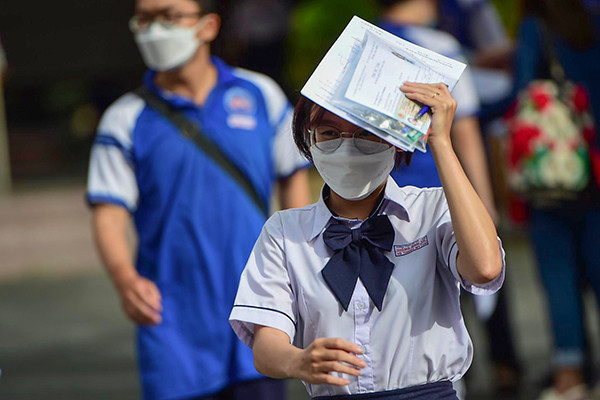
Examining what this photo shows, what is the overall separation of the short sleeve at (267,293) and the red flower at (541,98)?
2788mm

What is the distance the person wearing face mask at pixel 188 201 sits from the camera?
3.67 m

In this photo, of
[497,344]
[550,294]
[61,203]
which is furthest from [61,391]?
[61,203]

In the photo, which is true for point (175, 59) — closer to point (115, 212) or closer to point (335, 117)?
point (115, 212)

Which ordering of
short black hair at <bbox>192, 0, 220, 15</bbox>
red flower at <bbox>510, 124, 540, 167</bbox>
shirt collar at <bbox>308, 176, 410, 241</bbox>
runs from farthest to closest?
red flower at <bbox>510, 124, 540, 167</bbox>, short black hair at <bbox>192, 0, 220, 15</bbox>, shirt collar at <bbox>308, 176, 410, 241</bbox>

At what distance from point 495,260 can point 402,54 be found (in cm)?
45

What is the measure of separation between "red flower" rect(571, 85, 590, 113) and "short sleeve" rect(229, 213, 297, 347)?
2772mm

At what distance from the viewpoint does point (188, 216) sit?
3.70 metres

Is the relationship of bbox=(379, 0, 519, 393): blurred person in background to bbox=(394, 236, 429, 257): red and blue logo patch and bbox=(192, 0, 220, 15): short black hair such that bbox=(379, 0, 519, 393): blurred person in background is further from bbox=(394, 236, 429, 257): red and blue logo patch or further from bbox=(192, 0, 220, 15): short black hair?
bbox=(394, 236, 429, 257): red and blue logo patch

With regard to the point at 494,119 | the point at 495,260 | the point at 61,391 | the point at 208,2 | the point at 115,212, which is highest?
the point at 208,2

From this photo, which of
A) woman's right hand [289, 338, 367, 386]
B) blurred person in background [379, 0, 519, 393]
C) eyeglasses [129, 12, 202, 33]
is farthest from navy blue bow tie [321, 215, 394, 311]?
blurred person in background [379, 0, 519, 393]

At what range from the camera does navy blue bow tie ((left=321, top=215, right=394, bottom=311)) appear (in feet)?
7.47

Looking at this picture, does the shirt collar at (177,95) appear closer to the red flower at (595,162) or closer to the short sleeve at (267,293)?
the short sleeve at (267,293)

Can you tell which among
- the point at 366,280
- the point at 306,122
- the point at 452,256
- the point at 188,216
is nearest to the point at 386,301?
the point at 366,280

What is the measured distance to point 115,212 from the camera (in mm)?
3869
